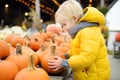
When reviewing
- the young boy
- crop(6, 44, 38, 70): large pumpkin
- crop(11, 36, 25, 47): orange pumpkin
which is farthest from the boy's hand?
crop(11, 36, 25, 47): orange pumpkin

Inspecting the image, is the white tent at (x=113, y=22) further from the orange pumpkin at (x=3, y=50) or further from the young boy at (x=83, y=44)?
the orange pumpkin at (x=3, y=50)

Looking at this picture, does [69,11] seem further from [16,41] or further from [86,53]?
[16,41]

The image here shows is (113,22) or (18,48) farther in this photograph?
(113,22)

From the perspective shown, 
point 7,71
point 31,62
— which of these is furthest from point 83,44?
point 7,71

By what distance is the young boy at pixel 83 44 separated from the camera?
2.92 m

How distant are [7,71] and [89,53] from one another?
2.32ft

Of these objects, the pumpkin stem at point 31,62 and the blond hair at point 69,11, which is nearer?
the pumpkin stem at point 31,62

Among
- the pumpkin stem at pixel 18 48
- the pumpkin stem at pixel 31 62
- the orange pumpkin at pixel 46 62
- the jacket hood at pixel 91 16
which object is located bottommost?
the orange pumpkin at pixel 46 62

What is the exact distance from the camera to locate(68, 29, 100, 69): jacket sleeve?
289 cm

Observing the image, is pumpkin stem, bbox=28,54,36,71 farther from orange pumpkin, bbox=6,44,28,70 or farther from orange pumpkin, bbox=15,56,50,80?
orange pumpkin, bbox=6,44,28,70

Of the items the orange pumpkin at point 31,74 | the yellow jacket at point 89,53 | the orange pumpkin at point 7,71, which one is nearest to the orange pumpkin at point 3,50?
the orange pumpkin at point 7,71

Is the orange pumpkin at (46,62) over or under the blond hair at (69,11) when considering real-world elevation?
under

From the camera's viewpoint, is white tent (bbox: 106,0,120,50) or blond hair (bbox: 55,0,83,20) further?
white tent (bbox: 106,0,120,50)

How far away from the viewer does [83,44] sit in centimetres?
293
